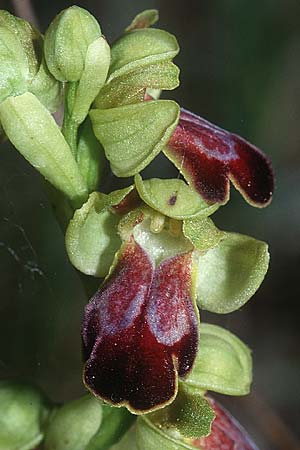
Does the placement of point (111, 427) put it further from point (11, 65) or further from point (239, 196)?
point (239, 196)

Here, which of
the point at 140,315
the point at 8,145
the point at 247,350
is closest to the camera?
the point at 140,315

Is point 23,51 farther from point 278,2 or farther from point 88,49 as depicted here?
point 278,2

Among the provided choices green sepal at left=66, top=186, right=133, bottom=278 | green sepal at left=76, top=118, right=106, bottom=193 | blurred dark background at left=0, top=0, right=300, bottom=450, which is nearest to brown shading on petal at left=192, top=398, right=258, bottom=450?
green sepal at left=66, top=186, right=133, bottom=278

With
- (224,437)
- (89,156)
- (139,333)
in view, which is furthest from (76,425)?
(89,156)

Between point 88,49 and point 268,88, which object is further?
point 268,88

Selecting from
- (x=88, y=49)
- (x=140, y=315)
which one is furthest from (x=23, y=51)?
(x=140, y=315)

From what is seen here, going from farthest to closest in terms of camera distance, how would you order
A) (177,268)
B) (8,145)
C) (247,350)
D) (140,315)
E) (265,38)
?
(265,38) < (8,145) < (247,350) < (177,268) < (140,315)
